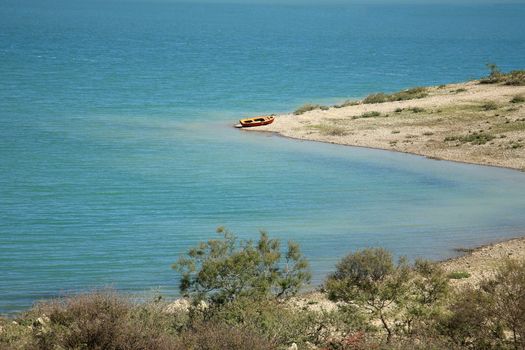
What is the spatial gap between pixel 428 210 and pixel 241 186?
11117 mm

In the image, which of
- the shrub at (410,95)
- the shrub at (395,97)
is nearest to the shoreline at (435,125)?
the shrub at (410,95)

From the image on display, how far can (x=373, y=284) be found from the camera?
88.6 feet

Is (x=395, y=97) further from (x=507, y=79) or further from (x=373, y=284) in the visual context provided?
(x=373, y=284)

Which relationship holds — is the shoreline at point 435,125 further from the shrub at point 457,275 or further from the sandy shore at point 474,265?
the shrub at point 457,275

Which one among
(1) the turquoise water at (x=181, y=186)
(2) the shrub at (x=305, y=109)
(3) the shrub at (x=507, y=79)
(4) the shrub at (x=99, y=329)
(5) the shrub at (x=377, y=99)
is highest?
(3) the shrub at (x=507, y=79)

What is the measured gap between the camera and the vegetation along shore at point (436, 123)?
59.0m

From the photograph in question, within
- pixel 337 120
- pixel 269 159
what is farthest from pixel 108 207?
pixel 337 120

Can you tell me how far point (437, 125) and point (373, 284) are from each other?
4003cm

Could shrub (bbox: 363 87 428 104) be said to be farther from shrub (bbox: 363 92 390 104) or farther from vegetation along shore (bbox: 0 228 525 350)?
vegetation along shore (bbox: 0 228 525 350)

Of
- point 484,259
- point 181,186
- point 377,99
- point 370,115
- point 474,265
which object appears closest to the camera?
point 474,265

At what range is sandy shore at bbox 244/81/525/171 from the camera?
58750 mm

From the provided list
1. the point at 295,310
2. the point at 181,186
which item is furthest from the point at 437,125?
the point at 295,310

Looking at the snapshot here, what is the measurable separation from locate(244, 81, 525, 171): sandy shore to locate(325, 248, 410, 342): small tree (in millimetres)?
28874

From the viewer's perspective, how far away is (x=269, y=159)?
58.2 m
